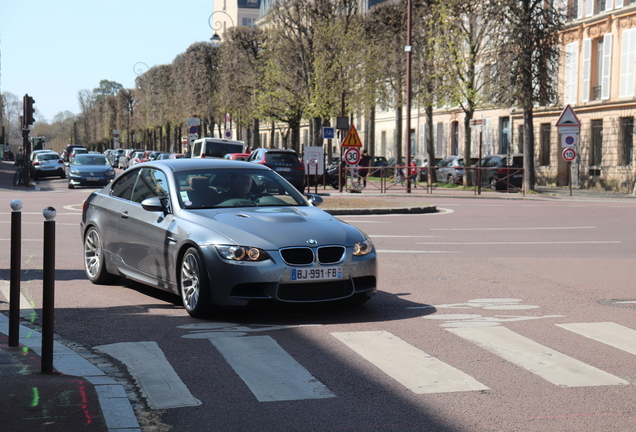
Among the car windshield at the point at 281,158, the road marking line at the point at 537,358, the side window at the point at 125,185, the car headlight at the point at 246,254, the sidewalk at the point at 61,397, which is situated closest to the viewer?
the sidewalk at the point at 61,397

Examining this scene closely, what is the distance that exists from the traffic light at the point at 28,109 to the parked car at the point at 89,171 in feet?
11.9

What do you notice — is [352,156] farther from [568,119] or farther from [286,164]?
[568,119]

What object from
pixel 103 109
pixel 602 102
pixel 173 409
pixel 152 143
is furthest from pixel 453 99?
pixel 103 109

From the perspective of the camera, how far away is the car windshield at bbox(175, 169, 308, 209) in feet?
28.3

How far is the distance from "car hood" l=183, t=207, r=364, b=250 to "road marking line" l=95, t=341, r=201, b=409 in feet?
4.61

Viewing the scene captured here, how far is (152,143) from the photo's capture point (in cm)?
11919

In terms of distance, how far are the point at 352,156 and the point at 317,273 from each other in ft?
78.0

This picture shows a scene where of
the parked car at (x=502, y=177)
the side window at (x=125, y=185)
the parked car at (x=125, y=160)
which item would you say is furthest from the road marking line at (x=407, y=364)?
the parked car at (x=125, y=160)

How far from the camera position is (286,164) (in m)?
32.3

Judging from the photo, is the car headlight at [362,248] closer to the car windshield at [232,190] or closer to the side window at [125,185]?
the car windshield at [232,190]

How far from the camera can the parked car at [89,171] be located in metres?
36.8

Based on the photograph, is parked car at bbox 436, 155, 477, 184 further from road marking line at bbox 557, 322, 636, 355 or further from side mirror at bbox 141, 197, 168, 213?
road marking line at bbox 557, 322, 636, 355

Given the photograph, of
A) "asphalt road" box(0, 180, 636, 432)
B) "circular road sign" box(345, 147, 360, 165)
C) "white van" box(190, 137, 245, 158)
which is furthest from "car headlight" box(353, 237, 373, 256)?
"white van" box(190, 137, 245, 158)

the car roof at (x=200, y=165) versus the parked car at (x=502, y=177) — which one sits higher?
the car roof at (x=200, y=165)
